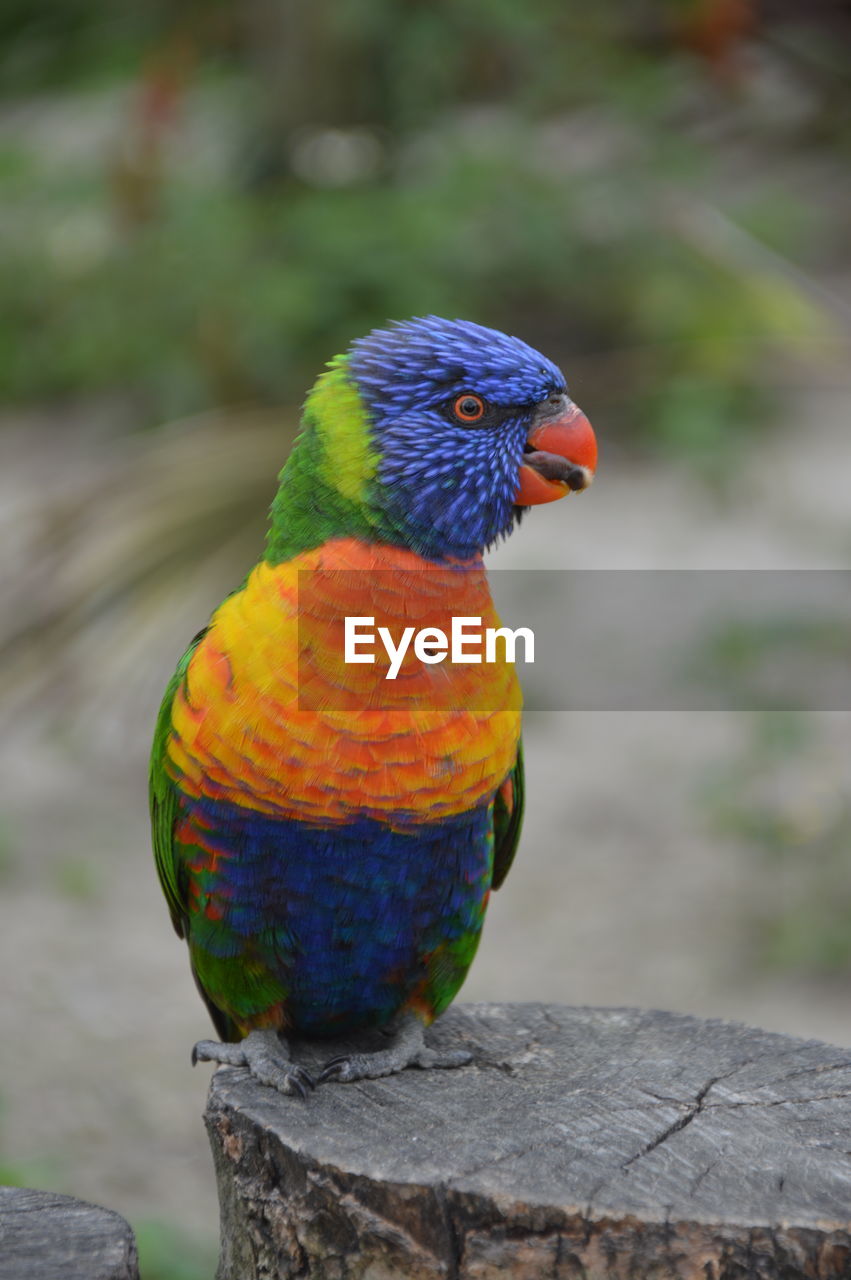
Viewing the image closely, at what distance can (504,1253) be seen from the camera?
1.65 meters

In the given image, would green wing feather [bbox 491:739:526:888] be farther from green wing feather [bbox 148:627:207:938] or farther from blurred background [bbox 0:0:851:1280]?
blurred background [bbox 0:0:851:1280]

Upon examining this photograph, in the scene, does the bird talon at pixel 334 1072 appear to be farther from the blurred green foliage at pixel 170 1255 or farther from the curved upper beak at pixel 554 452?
the blurred green foliage at pixel 170 1255

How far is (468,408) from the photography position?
205 cm

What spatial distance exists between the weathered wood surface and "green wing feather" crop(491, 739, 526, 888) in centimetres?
88

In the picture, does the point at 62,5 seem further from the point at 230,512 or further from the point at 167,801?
the point at 167,801

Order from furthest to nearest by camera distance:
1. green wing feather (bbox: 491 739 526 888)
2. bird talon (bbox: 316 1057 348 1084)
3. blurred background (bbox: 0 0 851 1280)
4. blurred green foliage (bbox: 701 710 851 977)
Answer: blurred green foliage (bbox: 701 710 851 977) → blurred background (bbox: 0 0 851 1280) → green wing feather (bbox: 491 739 526 888) → bird talon (bbox: 316 1057 348 1084)

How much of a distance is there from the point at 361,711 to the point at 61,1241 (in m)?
0.82

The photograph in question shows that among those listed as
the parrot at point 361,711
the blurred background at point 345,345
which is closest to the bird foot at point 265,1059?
the parrot at point 361,711

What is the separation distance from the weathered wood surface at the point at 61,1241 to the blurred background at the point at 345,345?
1.34 metres

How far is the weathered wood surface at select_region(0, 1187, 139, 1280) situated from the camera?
65.3 inches

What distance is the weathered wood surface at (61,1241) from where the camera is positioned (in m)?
1.66

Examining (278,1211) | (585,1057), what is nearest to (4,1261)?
(278,1211)
